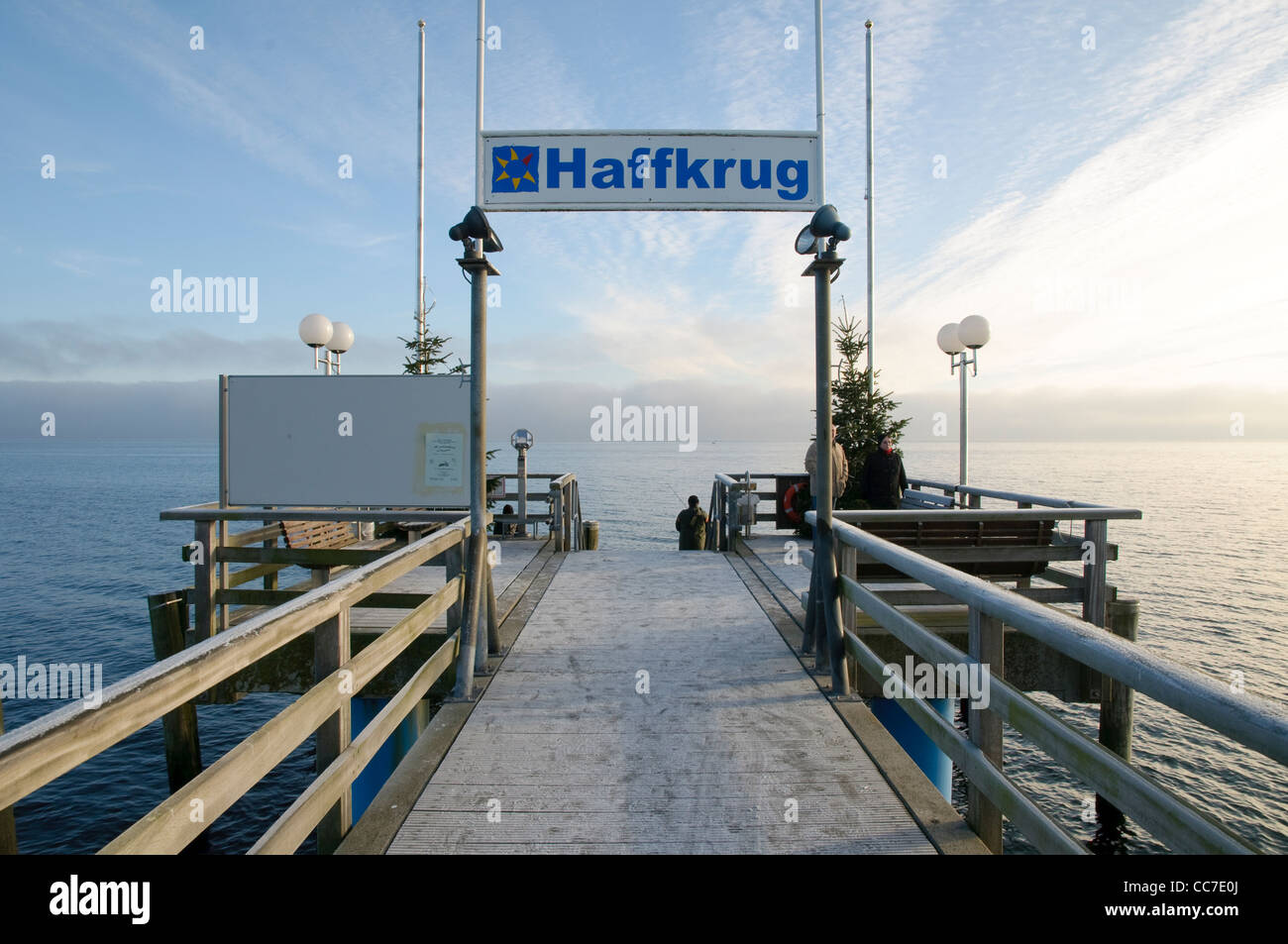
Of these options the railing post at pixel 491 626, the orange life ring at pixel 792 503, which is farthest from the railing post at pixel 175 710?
the orange life ring at pixel 792 503

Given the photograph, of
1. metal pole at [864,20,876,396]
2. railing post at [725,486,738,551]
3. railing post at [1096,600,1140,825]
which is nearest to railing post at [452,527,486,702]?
railing post at [1096,600,1140,825]

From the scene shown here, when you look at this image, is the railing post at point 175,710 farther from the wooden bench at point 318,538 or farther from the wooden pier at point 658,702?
the wooden bench at point 318,538

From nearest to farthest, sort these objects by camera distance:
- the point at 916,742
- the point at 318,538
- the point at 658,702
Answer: the point at 658,702 → the point at 916,742 → the point at 318,538

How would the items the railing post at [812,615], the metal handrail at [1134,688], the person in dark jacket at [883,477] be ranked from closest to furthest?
1. the metal handrail at [1134,688]
2. the railing post at [812,615]
3. the person in dark jacket at [883,477]

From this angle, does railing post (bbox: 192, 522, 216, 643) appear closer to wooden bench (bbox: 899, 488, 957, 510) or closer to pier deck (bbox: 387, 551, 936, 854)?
pier deck (bbox: 387, 551, 936, 854)

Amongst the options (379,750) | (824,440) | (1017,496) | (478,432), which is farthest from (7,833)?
(1017,496)

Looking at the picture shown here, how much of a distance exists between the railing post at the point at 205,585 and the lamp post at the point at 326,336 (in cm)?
612

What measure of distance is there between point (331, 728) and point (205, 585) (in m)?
4.05

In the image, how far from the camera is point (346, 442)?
22.4ft

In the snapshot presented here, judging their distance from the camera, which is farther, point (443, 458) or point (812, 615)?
point (443, 458)

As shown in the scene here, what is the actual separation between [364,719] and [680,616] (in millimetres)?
3621

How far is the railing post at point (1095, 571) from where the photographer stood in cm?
587

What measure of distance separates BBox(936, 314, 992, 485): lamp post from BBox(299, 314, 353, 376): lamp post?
1054cm

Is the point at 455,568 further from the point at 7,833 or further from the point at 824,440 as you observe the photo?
the point at 824,440
